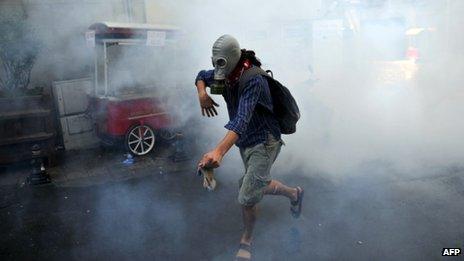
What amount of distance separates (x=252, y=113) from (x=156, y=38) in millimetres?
3521

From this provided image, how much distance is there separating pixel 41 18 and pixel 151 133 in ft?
8.13

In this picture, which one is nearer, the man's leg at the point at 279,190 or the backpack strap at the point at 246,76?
the backpack strap at the point at 246,76

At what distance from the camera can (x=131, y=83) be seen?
5504 millimetres

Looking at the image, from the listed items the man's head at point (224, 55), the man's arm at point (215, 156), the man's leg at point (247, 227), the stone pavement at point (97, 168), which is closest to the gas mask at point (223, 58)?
the man's head at point (224, 55)

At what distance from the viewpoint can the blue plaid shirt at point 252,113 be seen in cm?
239

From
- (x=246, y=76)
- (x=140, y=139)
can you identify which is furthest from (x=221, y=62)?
(x=140, y=139)

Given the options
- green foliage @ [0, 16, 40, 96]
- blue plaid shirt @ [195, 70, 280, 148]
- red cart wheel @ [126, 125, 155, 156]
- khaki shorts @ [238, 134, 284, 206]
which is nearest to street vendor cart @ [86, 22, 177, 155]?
red cart wheel @ [126, 125, 155, 156]

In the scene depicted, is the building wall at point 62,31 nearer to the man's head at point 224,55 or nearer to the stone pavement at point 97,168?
the stone pavement at point 97,168

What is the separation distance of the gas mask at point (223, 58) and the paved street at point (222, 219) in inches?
50.1

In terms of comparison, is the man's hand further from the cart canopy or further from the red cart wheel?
the cart canopy

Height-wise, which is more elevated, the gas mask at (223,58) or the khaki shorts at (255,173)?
the gas mask at (223,58)

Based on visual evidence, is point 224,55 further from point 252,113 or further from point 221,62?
point 252,113

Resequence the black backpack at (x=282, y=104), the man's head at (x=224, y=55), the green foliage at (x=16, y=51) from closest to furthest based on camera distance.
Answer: the man's head at (x=224, y=55) < the black backpack at (x=282, y=104) < the green foliage at (x=16, y=51)

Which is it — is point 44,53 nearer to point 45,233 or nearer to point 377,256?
point 45,233
